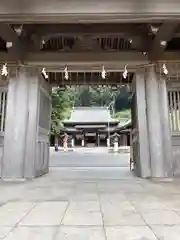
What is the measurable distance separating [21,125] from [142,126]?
2598mm

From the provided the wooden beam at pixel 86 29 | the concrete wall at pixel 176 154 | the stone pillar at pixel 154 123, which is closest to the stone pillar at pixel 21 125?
the wooden beam at pixel 86 29

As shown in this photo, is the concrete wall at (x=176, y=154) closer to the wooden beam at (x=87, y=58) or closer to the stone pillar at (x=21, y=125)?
the wooden beam at (x=87, y=58)

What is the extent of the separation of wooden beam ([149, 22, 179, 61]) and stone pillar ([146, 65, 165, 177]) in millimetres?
295

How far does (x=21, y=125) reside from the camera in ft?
17.1

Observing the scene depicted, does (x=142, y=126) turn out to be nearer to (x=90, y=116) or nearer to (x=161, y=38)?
(x=161, y=38)

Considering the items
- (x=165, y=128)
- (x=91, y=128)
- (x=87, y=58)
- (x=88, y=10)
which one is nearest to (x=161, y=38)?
(x=87, y=58)

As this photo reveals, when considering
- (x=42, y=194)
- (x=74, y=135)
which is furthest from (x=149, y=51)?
(x=74, y=135)

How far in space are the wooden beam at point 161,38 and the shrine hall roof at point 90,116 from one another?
27264 mm

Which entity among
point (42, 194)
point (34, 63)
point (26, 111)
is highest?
point (34, 63)

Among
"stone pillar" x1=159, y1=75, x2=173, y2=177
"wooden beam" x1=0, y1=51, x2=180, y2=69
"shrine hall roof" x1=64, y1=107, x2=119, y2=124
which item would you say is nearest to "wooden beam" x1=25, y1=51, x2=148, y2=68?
"wooden beam" x1=0, y1=51, x2=180, y2=69

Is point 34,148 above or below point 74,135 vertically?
below

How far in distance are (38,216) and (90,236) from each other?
722mm

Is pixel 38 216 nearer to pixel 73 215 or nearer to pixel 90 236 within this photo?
pixel 73 215

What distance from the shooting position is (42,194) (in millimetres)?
3508
